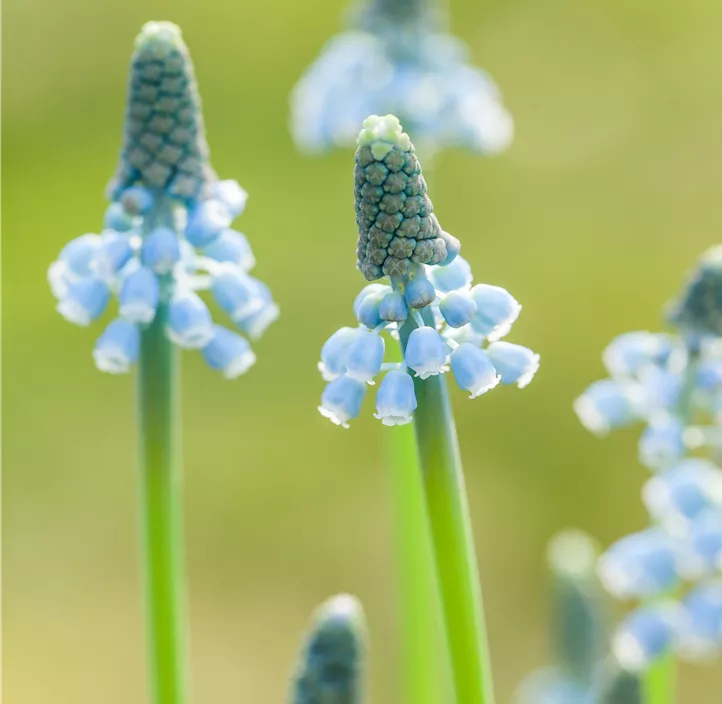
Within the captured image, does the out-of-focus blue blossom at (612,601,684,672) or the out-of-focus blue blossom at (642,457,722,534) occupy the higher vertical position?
the out-of-focus blue blossom at (642,457,722,534)

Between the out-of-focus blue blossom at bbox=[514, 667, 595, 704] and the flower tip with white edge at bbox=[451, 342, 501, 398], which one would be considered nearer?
the flower tip with white edge at bbox=[451, 342, 501, 398]

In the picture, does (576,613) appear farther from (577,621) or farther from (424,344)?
(424,344)

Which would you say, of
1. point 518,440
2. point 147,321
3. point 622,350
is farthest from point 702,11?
point 147,321

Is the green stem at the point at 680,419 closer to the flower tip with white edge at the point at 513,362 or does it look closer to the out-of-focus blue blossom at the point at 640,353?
the out-of-focus blue blossom at the point at 640,353

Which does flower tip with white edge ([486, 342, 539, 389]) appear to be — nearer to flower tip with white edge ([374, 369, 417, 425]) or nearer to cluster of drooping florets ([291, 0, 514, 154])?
flower tip with white edge ([374, 369, 417, 425])

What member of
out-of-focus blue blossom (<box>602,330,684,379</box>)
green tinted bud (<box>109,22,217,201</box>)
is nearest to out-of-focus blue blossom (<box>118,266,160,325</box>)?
green tinted bud (<box>109,22,217,201</box>)
